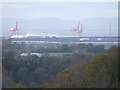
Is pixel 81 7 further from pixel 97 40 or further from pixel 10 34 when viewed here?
pixel 10 34

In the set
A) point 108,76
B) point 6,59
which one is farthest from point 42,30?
point 108,76

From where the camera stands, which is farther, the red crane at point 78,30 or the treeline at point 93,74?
the red crane at point 78,30

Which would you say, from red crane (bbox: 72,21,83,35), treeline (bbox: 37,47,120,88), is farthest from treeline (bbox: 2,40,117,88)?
red crane (bbox: 72,21,83,35)

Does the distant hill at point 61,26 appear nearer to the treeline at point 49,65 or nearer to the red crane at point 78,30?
the red crane at point 78,30

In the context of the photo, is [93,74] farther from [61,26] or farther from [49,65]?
[61,26]

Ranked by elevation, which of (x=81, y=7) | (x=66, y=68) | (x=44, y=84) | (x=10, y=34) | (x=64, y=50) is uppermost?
(x=81, y=7)

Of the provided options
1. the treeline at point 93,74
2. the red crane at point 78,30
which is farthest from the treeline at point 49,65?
the red crane at point 78,30

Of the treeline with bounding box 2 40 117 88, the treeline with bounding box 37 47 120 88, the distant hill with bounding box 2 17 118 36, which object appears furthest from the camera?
the distant hill with bounding box 2 17 118 36

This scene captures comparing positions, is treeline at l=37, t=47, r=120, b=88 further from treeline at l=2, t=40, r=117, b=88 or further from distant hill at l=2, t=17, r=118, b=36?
distant hill at l=2, t=17, r=118, b=36
